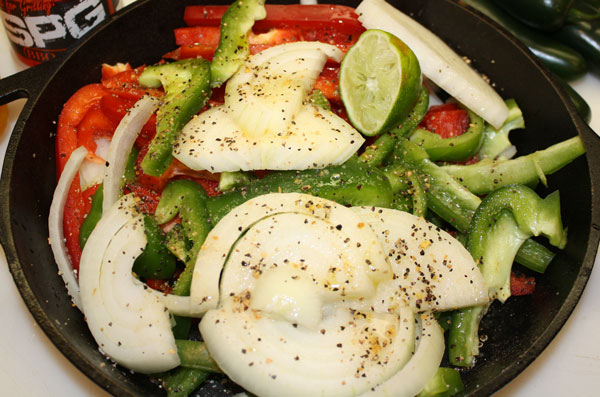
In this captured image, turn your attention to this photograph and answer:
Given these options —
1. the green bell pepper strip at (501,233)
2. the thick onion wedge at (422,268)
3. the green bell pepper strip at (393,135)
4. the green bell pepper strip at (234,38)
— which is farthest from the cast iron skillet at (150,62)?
the green bell pepper strip at (393,135)

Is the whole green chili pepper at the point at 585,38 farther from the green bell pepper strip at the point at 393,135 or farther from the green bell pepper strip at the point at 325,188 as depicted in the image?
the green bell pepper strip at the point at 325,188

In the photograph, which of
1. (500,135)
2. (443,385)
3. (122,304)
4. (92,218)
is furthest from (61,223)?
(500,135)

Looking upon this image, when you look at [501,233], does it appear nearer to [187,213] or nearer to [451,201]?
[451,201]

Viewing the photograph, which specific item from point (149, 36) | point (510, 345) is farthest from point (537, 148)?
point (149, 36)

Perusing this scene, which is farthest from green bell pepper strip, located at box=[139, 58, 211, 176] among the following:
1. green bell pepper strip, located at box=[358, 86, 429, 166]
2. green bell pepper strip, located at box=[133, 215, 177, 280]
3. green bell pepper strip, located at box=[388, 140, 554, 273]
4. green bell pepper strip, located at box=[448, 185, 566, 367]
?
green bell pepper strip, located at box=[448, 185, 566, 367]

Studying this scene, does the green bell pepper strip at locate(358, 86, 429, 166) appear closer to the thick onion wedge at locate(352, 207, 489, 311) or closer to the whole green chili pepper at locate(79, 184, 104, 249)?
the thick onion wedge at locate(352, 207, 489, 311)
